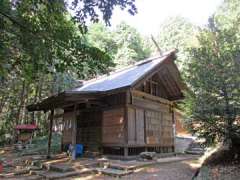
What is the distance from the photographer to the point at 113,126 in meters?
12.0

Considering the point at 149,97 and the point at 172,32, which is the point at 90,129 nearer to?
the point at 149,97

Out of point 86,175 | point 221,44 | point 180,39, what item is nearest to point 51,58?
point 86,175

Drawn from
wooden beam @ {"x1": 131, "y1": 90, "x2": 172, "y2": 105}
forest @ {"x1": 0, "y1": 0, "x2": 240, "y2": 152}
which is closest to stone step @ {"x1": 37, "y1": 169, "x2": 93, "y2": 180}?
forest @ {"x1": 0, "y1": 0, "x2": 240, "y2": 152}

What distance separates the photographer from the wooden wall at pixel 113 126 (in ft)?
38.0

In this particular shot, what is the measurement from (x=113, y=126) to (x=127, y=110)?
1.10 m

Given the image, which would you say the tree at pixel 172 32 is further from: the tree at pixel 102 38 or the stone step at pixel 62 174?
the stone step at pixel 62 174

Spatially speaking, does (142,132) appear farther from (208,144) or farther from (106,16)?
(106,16)

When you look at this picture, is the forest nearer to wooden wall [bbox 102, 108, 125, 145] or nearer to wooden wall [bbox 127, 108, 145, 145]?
wooden wall [bbox 127, 108, 145, 145]

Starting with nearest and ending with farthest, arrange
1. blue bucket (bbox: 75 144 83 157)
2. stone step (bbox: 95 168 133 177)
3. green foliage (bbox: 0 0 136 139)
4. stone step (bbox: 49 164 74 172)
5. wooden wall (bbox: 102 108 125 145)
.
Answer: green foliage (bbox: 0 0 136 139)
stone step (bbox: 95 168 133 177)
stone step (bbox: 49 164 74 172)
wooden wall (bbox: 102 108 125 145)
blue bucket (bbox: 75 144 83 157)

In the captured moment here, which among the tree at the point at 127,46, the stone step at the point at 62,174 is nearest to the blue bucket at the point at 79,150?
the stone step at the point at 62,174

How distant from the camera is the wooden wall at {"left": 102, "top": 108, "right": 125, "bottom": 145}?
11586mm

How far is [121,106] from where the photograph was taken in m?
11.8

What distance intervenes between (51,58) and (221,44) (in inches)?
227

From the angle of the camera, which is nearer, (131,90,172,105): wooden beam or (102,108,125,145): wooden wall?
(102,108,125,145): wooden wall
